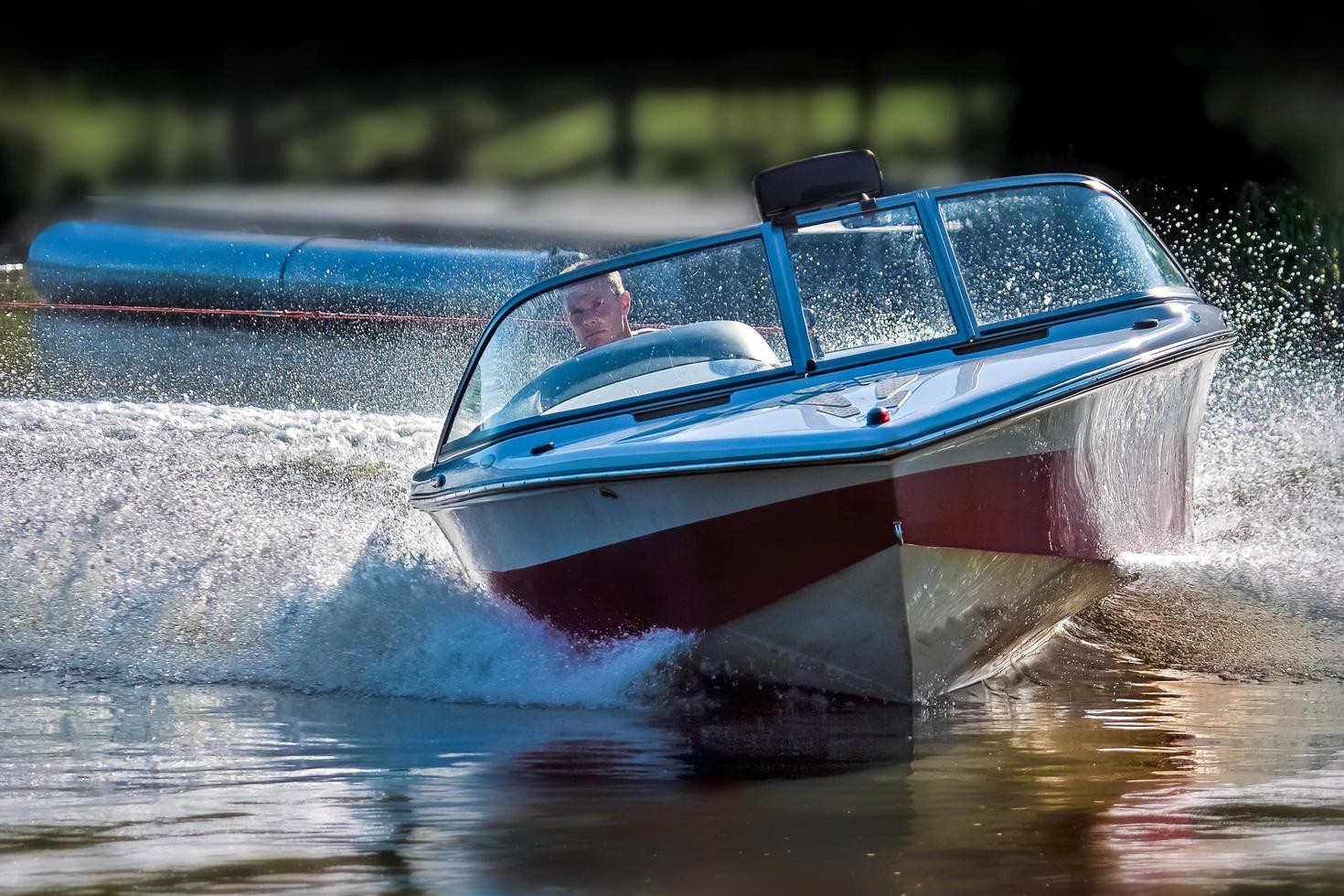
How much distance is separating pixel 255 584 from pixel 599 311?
187cm

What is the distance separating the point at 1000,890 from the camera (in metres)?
3.09

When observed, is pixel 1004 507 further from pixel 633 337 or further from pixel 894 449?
pixel 633 337

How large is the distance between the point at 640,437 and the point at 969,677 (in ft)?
4.02

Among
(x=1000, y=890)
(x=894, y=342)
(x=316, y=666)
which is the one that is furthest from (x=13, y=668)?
(x=1000, y=890)

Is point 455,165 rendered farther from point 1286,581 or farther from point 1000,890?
point 1000,890

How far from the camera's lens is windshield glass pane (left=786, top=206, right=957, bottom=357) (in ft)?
18.6

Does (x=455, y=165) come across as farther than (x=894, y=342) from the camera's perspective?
Yes

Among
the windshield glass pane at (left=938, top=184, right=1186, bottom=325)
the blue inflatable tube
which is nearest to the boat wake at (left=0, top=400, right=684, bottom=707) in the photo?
the windshield glass pane at (left=938, top=184, right=1186, bottom=325)

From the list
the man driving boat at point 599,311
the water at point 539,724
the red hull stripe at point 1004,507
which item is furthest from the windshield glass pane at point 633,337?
the red hull stripe at point 1004,507

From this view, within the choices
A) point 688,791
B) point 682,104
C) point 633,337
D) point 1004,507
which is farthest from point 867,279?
point 682,104

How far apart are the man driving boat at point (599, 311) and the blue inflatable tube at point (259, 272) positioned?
7.86 meters

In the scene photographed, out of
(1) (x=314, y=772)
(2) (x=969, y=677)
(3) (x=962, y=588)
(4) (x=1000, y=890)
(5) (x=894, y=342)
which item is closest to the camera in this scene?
(4) (x=1000, y=890)

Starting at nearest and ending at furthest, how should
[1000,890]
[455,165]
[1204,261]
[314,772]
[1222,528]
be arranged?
[1000,890], [314,772], [1222,528], [1204,261], [455,165]

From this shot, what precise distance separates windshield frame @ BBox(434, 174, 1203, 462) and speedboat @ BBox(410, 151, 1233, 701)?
0.03 feet
